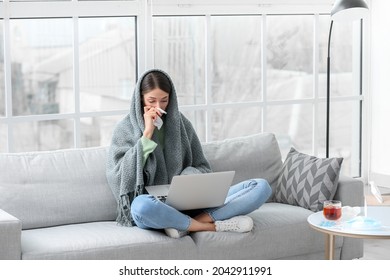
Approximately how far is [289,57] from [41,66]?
194 cm

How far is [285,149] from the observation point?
6660 millimetres

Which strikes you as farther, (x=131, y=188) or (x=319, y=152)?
(x=319, y=152)


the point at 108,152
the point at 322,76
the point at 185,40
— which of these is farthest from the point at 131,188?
the point at 322,76

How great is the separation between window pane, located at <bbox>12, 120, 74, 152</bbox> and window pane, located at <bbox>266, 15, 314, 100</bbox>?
5.36 ft

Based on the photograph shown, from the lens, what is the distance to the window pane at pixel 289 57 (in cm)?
643

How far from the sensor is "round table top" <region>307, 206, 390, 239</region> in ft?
12.7

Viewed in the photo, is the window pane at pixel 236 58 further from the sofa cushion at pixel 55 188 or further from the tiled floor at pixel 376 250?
the sofa cushion at pixel 55 188

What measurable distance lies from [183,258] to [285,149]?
2648 millimetres

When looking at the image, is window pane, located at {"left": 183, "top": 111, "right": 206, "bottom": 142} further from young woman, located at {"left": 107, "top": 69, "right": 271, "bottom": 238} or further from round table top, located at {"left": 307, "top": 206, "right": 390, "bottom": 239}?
round table top, located at {"left": 307, "top": 206, "right": 390, "bottom": 239}

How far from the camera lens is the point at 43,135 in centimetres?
545

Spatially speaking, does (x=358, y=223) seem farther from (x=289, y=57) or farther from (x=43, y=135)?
(x=289, y=57)

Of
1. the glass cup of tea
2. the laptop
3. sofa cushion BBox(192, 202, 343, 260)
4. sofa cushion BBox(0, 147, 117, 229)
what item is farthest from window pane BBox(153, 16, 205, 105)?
the glass cup of tea

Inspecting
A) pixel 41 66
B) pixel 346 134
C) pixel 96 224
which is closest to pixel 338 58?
pixel 346 134
